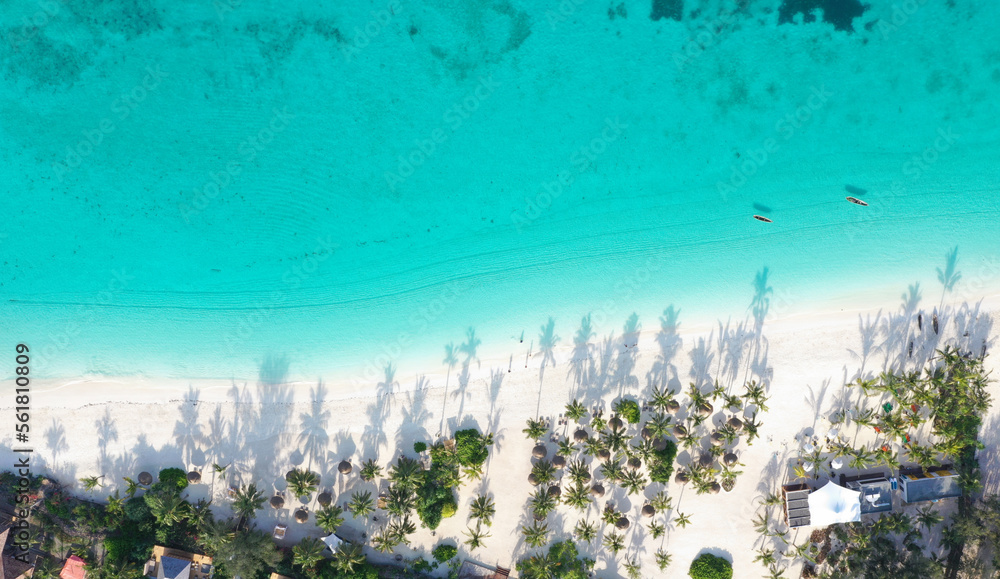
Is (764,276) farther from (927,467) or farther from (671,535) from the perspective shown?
(671,535)

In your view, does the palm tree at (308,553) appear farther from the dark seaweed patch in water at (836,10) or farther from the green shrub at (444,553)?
the dark seaweed patch in water at (836,10)

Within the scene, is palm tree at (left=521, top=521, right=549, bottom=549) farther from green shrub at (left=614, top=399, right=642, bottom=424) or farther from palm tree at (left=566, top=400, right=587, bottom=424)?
green shrub at (left=614, top=399, right=642, bottom=424)

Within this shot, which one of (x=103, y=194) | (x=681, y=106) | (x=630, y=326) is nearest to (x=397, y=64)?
(x=681, y=106)

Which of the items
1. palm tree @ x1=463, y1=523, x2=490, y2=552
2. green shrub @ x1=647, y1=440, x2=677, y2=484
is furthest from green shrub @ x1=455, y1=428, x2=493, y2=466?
green shrub @ x1=647, y1=440, x2=677, y2=484

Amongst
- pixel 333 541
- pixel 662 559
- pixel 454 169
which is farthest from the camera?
pixel 454 169

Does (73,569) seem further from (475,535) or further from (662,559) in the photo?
(662,559)

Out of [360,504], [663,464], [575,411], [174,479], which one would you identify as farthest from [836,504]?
[174,479]
